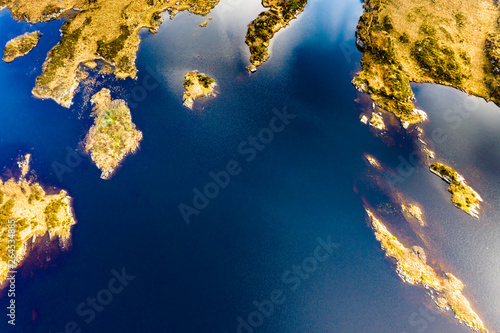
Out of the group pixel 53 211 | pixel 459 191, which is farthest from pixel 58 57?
pixel 459 191

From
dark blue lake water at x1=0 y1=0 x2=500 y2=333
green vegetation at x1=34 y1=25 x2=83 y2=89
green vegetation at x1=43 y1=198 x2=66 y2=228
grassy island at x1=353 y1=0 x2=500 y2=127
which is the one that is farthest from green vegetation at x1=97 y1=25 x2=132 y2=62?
grassy island at x1=353 y1=0 x2=500 y2=127

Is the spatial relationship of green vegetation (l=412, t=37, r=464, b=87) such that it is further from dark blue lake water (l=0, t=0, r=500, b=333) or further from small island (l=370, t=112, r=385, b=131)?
small island (l=370, t=112, r=385, b=131)

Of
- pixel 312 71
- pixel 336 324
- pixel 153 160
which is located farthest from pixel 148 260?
pixel 312 71

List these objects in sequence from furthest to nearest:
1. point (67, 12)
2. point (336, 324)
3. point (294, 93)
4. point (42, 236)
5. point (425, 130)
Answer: point (67, 12) → point (294, 93) → point (425, 130) → point (42, 236) → point (336, 324)

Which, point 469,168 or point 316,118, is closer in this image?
point 469,168

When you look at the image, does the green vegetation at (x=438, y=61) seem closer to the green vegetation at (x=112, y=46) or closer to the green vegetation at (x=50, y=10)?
the green vegetation at (x=112, y=46)

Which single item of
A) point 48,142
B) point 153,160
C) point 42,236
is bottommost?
point 42,236

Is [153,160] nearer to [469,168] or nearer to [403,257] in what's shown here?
[403,257]
